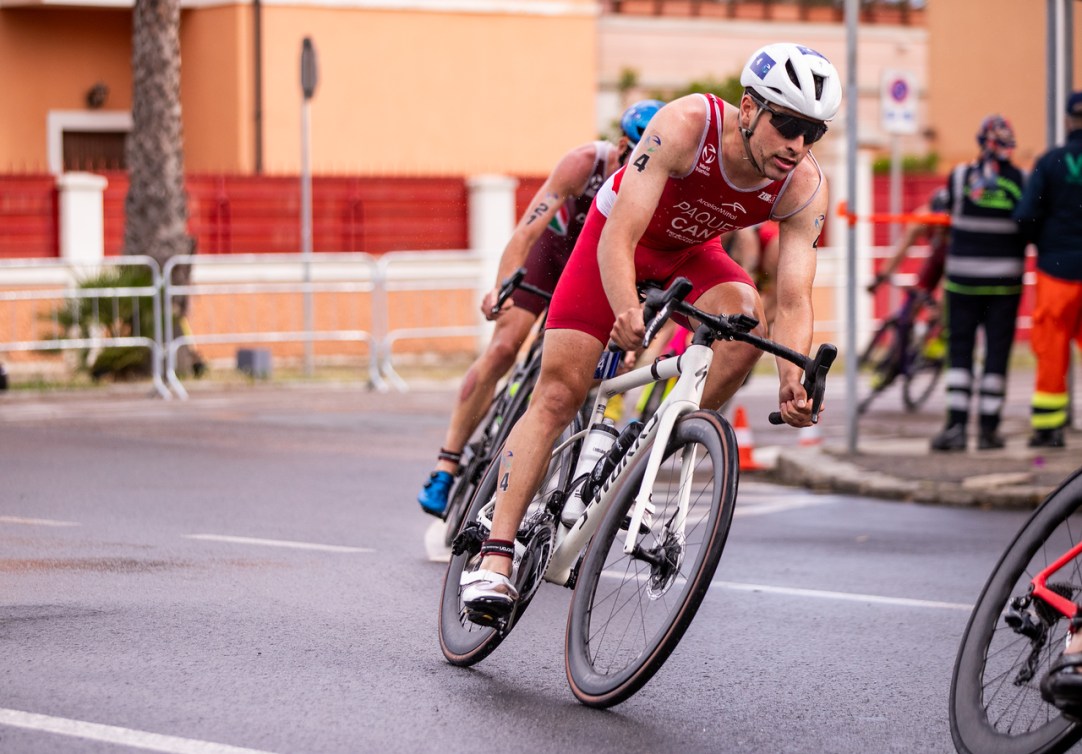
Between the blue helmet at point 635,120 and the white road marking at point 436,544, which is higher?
the blue helmet at point 635,120

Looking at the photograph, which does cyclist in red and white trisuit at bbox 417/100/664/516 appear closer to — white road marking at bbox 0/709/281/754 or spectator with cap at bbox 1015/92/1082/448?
white road marking at bbox 0/709/281/754

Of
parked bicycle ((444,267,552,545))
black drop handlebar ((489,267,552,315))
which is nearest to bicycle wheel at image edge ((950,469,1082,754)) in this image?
black drop handlebar ((489,267,552,315))

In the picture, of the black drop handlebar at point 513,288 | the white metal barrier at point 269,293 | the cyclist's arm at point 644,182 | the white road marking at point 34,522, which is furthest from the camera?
the white metal barrier at point 269,293

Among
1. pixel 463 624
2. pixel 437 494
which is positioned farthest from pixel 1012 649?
pixel 437 494

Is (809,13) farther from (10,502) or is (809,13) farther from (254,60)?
(10,502)

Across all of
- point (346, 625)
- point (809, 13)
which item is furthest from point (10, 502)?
point (809, 13)

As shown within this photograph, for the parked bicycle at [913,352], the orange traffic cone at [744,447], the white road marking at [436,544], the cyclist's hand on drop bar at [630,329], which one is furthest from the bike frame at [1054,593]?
the parked bicycle at [913,352]

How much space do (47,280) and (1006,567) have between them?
54.7 ft

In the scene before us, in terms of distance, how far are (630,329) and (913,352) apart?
424 inches

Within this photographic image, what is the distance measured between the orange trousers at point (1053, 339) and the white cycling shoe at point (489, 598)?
22.2ft

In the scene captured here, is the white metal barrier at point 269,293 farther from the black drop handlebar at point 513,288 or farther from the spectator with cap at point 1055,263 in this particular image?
the black drop handlebar at point 513,288

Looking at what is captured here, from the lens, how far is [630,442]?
17.7ft

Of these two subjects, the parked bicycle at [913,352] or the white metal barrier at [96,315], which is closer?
the parked bicycle at [913,352]

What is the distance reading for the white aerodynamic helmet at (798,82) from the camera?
5.26 metres
